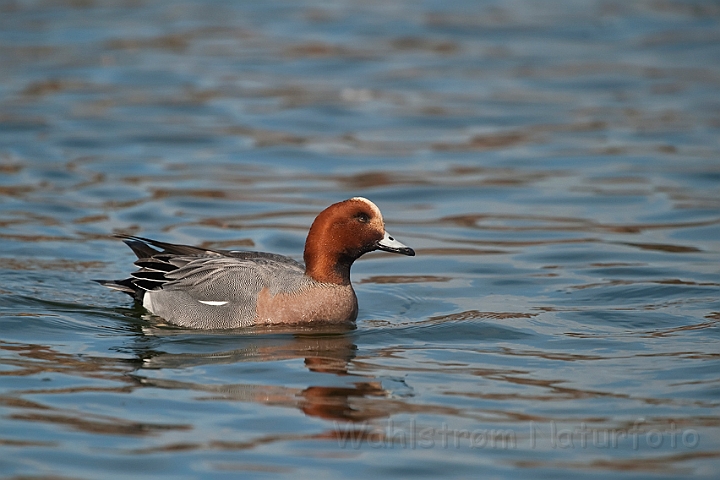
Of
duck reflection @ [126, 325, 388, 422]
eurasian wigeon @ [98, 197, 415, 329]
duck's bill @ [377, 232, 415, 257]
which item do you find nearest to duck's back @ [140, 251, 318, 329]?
eurasian wigeon @ [98, 197, 415, 329]

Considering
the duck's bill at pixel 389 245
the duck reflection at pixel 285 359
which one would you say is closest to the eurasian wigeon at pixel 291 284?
the duck's bill at pixel 389 245

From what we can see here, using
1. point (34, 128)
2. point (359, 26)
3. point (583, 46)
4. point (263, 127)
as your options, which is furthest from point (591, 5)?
point (34, 128)

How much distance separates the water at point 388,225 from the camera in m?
5.82

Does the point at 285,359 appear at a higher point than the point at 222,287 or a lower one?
lower

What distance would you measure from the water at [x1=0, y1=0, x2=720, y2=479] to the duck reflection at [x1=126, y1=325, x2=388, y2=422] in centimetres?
3

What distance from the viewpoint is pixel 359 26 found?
21.0 metres

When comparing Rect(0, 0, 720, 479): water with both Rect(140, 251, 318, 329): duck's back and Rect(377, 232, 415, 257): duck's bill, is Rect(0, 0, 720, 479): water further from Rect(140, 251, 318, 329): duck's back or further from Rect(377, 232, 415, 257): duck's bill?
Rect(377, 232, 415, 257): duck's bill

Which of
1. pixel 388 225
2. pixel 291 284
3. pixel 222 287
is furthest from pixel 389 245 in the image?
pixel 388 225

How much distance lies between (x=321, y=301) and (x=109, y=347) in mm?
1463

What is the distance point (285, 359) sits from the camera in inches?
279

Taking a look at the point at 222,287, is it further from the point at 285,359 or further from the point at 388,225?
the point at 388,225

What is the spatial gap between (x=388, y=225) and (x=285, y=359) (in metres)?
4.14

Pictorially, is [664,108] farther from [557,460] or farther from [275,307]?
[557,460]

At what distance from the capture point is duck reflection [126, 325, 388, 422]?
6.26m
